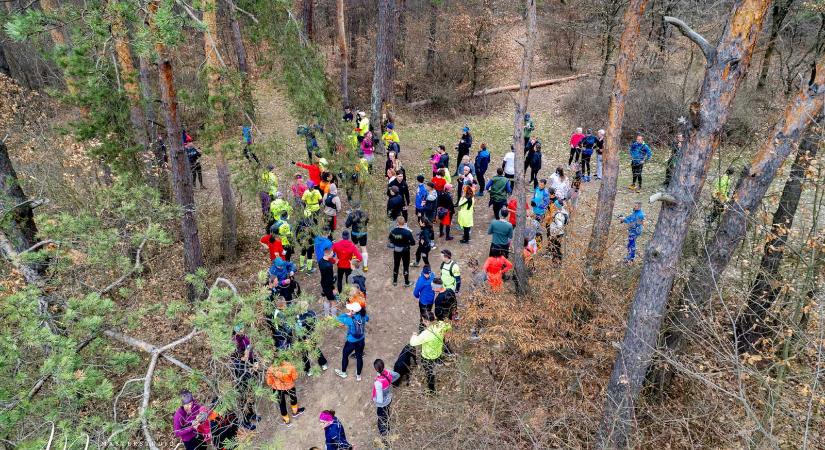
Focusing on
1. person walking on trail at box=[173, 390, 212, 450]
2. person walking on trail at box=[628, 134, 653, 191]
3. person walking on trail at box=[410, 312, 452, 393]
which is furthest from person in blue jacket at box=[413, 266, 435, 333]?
person walking on trail at box=[628, 134, 653, 191]

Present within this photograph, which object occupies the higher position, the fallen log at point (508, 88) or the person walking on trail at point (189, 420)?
the fallen log at point (508, 88)

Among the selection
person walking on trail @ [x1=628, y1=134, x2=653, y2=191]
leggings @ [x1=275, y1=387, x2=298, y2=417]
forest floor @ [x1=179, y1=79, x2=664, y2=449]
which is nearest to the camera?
leggings @ [x1=275, y1=387, x2=298, y2=417]

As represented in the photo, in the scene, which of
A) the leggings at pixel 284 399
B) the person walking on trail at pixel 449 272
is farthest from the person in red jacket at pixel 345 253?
the leggings at pixel 284 399

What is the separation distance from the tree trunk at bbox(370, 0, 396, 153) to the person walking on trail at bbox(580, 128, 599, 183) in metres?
6.82

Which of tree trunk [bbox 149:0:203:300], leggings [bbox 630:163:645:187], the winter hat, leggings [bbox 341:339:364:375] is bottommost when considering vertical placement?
leggings [bbox 341:339:364:375]

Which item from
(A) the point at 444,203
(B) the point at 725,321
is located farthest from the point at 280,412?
(B) the point at 725,321

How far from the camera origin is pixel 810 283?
496 centimetres

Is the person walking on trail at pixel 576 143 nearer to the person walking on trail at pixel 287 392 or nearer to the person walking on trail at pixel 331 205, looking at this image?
the person walking on trail at pixel 331 205

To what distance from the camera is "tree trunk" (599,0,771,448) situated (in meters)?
4.80

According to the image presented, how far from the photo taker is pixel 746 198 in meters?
5.79

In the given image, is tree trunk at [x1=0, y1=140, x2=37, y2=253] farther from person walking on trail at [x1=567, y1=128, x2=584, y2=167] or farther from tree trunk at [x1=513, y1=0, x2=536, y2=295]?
person walking on trail at [x1=567, y1=128, x2=584, y2=167]

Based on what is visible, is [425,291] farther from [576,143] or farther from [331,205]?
[576,143]

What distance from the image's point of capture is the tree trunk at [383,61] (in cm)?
1487

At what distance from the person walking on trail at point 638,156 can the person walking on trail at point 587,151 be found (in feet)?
3.64
